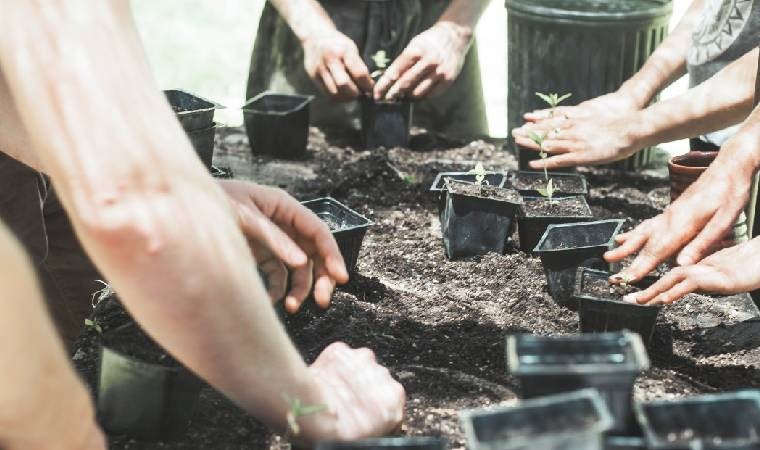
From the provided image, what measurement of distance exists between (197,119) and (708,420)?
247 centimetres

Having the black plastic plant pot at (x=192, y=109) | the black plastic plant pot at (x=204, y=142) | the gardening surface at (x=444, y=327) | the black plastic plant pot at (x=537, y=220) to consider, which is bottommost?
the gardening surface at (x=444, y=327)

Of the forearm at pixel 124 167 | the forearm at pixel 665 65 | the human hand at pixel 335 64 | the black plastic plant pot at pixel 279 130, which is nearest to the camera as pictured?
the forearm at pixel 124 167

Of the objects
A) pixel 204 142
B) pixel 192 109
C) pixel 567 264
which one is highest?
pixel 192 109

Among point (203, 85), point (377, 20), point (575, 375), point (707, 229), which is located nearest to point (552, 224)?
point (707, 229)

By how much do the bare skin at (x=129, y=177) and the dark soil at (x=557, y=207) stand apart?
70.9 inches

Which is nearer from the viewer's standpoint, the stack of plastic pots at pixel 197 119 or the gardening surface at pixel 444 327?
the gardening surface at pixel 444 327

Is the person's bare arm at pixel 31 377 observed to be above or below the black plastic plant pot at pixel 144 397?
above

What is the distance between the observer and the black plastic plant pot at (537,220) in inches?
127

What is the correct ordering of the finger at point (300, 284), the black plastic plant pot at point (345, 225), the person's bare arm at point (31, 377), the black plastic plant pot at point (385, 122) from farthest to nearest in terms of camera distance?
the black plastic plant pot at point (385, 122)
the black plastic plant pot at point (345, 225)
the finger at point (300, 284)
the person's bare arm at point (31, 377)

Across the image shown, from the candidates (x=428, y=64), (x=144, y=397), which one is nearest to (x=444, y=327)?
(x=144, y=397)

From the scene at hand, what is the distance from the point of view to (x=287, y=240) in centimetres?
211

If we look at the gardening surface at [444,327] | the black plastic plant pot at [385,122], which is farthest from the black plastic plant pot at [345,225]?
the black plastic plant pot at [385,122]

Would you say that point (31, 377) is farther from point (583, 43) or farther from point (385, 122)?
point (583, 43)

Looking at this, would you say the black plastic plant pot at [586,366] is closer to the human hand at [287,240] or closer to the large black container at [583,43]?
the human hand at [287,240]
